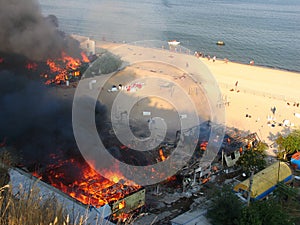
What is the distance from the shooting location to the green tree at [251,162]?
9003mm

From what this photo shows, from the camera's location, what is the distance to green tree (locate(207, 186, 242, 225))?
6.29 m

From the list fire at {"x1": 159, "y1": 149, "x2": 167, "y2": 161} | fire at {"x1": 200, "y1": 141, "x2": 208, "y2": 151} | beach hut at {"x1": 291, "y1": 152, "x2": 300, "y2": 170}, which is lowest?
beach hut at {"x1": 291, "y1": 152, "x2": 300, "y2": 170}

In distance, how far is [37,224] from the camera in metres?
2.79

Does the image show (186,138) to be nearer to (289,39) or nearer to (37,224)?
(37,224)

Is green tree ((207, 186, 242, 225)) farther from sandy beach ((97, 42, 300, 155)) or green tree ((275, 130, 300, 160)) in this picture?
sandy beach ((97, 42, 300, 155))

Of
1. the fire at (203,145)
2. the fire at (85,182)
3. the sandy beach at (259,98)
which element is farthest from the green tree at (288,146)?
the fire at (85,182)

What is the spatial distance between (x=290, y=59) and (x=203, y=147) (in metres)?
21.8

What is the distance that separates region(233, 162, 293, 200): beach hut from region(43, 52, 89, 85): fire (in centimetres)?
849

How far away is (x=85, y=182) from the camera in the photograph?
288 inches

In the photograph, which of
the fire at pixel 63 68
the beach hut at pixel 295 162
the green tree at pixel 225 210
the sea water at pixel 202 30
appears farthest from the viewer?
the sea water at pixel 202 30

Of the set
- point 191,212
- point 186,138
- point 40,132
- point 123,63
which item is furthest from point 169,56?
point 191,212

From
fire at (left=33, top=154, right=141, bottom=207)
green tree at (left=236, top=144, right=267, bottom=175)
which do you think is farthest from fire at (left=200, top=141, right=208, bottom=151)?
fire at (left=33, top=154, right=141, bottom=207)

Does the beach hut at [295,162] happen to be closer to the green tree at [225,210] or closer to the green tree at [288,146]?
the green tree at [288,146]

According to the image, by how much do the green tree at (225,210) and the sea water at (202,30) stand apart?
21351 millimetres
